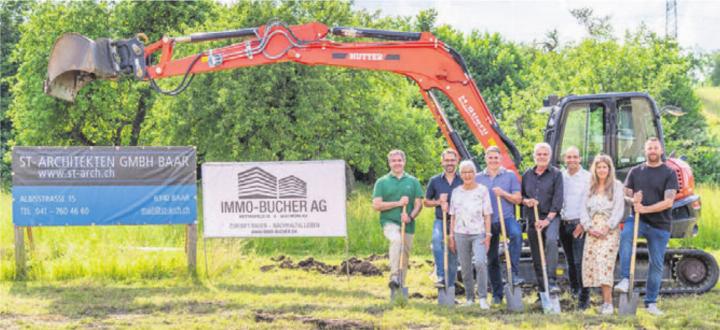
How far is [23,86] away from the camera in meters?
35.2

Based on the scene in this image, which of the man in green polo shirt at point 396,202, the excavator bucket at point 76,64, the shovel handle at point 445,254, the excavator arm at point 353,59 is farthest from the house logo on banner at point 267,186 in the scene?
the shovel handle at point 445,254

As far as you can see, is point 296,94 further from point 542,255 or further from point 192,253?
point 542,255

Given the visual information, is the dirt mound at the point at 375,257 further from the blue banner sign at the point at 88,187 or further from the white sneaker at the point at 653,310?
the white sneaker at the point at 653,310

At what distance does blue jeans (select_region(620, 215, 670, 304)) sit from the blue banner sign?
652cm

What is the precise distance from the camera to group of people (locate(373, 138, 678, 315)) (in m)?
10.1

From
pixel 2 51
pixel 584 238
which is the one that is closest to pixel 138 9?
pixel 2 51

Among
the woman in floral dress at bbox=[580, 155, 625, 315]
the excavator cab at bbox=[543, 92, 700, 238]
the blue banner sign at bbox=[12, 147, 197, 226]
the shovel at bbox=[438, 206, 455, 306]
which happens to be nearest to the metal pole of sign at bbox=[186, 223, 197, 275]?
the blue banner sign at bbox=[12, 147, 197, 226]

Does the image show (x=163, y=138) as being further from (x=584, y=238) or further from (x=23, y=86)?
(x=584, y=238)

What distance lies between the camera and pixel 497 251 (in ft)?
35.3

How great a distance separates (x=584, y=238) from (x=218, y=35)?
18.0ft

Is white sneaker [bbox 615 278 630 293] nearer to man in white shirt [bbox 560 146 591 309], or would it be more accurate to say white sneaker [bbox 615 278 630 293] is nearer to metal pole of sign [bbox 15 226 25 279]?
man in white shirt [bbox 560 146 591 309]

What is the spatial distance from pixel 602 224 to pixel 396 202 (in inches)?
92.9

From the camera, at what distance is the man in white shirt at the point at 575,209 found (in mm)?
10375

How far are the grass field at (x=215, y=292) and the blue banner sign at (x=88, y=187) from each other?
2.04 ft
